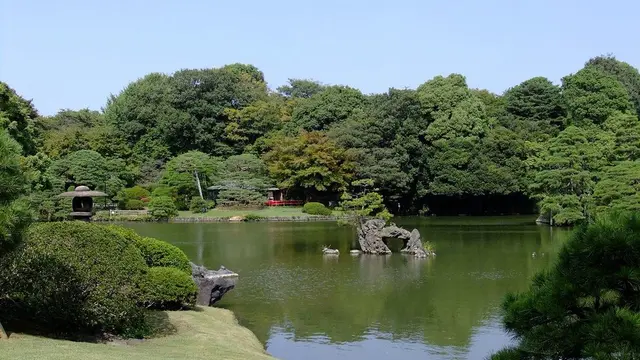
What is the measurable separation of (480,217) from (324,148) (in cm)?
983

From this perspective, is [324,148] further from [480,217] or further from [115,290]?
[115,290]

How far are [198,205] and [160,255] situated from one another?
28.4 metres

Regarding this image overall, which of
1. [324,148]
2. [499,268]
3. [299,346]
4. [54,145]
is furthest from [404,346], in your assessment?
[54,145]

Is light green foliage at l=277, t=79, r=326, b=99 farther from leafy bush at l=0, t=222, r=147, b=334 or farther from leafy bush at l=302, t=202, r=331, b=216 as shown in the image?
leafy bush at l=0, t=222, r=147, b=334

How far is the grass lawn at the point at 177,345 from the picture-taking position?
6.89 m

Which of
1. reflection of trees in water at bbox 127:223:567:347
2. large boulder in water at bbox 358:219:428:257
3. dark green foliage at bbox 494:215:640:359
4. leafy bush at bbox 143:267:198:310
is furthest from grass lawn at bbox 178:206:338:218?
dark green foliage at bbox 494:215:640:359

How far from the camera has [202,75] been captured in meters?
48.5

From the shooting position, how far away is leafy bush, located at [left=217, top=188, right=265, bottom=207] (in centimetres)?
4016

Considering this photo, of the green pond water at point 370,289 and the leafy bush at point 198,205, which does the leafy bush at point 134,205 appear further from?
the green pond water at point 370,289

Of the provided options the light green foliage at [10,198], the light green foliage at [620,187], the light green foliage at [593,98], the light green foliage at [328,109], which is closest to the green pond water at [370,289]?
the light green foliage at [620,187]

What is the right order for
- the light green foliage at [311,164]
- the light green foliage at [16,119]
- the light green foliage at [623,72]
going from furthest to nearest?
the light green foliage at [623,72], the light green foliage at [311,164], the light green foliage at [16,119]

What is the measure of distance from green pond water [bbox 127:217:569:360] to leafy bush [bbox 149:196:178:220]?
6.89 metres

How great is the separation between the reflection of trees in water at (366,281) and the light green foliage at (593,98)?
16619 mm

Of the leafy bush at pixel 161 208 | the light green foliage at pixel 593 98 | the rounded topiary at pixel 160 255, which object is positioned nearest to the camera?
the rounded topiary at pixel 160 255
